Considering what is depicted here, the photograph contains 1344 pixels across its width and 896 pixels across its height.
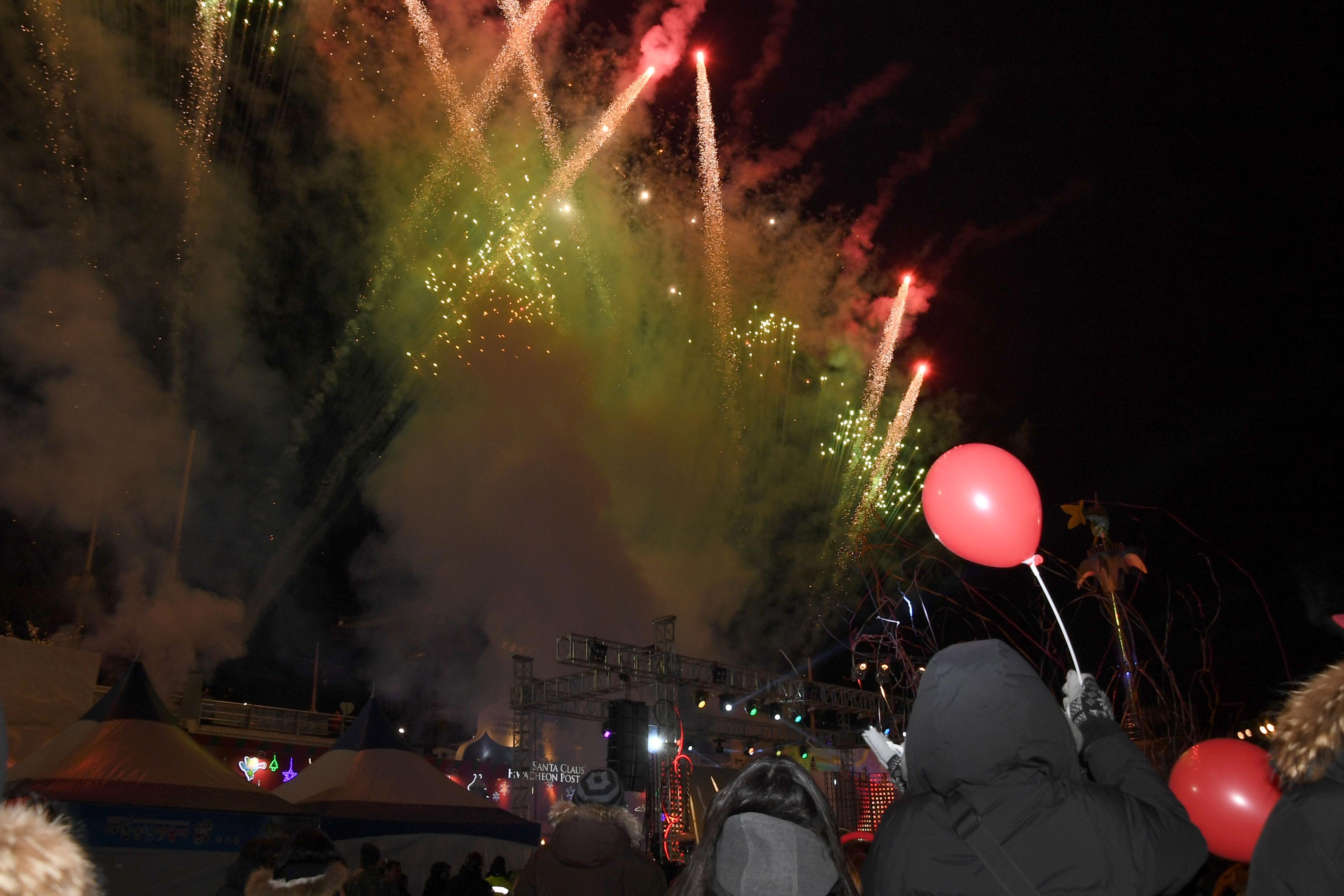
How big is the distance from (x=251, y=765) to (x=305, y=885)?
14.8m

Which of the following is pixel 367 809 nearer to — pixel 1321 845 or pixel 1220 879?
pixel 1220 879

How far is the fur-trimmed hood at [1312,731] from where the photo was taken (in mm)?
1506

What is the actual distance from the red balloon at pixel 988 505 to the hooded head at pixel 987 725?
169cm

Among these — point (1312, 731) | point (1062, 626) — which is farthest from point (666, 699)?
point (1312, 731)

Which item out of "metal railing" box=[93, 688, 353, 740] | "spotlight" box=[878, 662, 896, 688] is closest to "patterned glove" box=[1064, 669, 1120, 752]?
"spotlight" box=[878, 662, 896, 688]

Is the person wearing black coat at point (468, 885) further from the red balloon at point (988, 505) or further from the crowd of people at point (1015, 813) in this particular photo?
the crowd of people at point (1015, 813)

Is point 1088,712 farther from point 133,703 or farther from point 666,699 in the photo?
point 666,699

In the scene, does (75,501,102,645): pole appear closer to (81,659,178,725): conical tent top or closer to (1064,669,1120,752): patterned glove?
(81,659,178,725): conical tent top

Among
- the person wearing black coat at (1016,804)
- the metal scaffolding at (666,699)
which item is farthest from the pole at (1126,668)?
the metal scaffolding at (666,699)

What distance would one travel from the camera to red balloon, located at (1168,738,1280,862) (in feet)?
9.53

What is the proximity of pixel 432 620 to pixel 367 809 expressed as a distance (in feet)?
41.7

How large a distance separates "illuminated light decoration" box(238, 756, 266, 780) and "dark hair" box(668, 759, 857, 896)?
54.5ft

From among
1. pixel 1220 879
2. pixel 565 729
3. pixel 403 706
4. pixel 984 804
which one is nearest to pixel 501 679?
pixel 565 729

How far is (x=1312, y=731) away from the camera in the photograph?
1.54 metres
